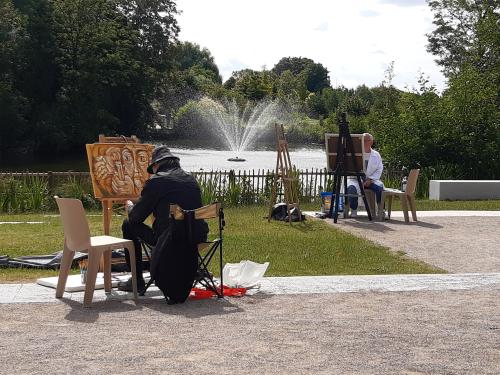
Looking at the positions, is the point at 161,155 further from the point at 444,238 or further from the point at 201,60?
the point at 201,60

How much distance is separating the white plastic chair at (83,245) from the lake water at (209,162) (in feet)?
109

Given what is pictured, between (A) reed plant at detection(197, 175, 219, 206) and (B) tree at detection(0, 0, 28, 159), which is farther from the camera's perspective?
(B) tree at detection(0, 0, 28, 159)

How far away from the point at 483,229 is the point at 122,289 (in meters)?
9.15

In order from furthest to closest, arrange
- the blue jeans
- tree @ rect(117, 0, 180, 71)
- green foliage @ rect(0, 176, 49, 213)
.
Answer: tree @ rect(117, 0, 180, 71) → green foliage @ rect(0, 176, 49, 213) → the blue jeans

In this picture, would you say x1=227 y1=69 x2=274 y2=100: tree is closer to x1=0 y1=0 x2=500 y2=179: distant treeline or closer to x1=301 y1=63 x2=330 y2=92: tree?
x1=0 y1=0 x2=500 y2=179: distant treeline

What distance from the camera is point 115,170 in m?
11.1

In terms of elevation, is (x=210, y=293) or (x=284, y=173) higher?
(x=284, y=173)

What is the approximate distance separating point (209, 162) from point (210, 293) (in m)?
39.6

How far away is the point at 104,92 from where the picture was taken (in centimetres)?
6625

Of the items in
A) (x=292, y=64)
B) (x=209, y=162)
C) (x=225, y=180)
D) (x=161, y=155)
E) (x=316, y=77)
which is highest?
(x=292, y=64)

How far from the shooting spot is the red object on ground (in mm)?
9570

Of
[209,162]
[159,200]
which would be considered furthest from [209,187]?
[209,162]

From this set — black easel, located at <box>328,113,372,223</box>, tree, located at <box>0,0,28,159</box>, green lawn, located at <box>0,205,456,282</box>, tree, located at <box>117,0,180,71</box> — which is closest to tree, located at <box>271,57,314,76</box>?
tree, located at <box>117,0,180,71</box>

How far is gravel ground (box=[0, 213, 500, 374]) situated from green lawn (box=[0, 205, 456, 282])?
2.07 meters
